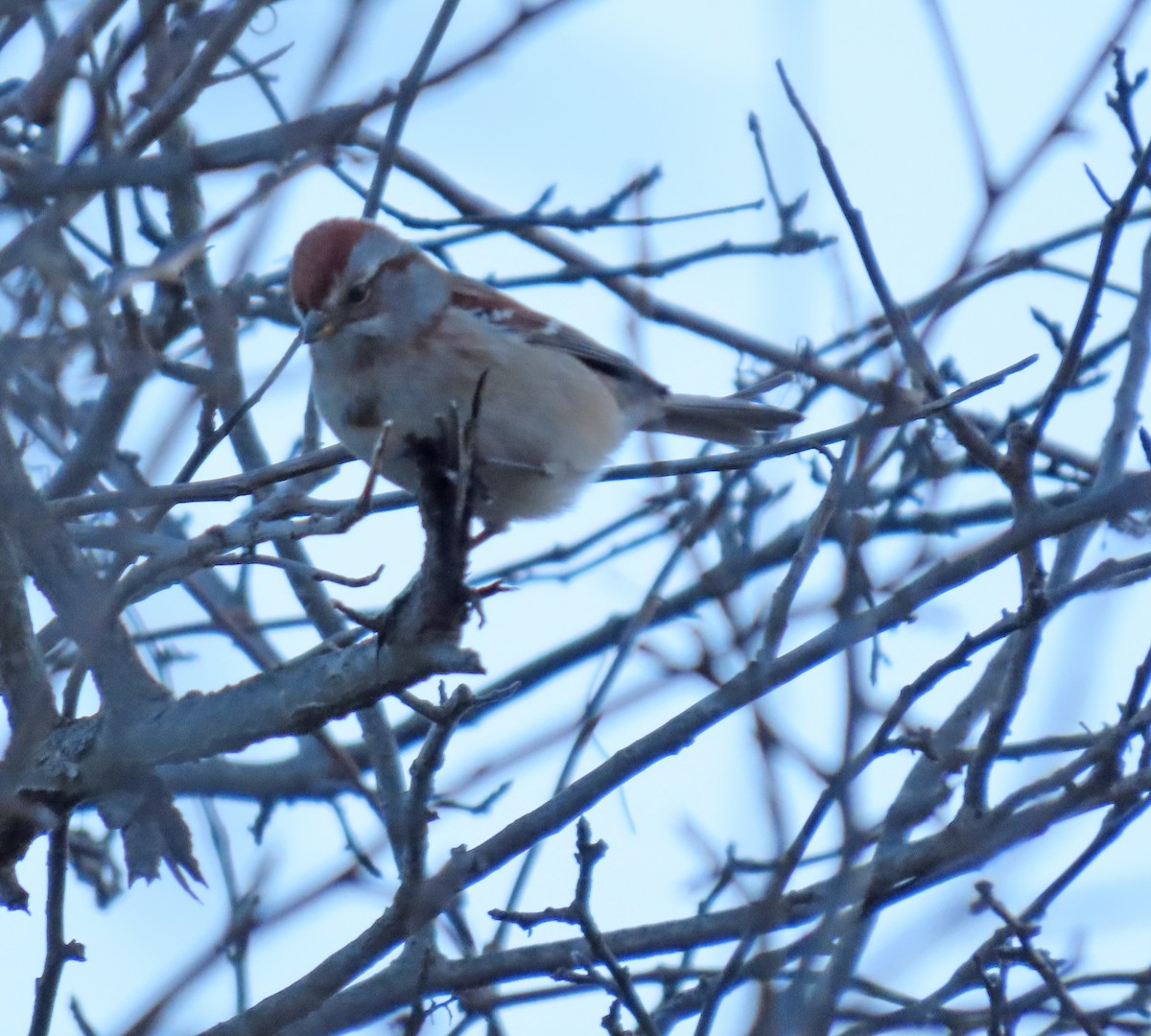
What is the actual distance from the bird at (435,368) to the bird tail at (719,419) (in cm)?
63

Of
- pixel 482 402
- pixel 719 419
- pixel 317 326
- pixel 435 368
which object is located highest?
pixel 719 419

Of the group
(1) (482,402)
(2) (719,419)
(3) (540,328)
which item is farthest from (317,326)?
(2) (719,419)

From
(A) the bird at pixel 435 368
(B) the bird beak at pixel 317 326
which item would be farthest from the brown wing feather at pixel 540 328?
(B) the bird beak at pixel 317 326

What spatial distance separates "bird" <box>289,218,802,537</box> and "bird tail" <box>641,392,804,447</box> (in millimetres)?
628

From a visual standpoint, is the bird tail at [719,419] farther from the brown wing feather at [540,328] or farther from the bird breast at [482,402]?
the bird breast at [482,402]

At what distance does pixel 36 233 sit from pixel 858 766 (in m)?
1.49

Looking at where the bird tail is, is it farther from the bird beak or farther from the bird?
the bird beak

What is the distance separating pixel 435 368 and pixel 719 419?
1.61m

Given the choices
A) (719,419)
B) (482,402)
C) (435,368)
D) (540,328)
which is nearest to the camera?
(482,402)

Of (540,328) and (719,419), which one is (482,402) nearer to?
(540,328)

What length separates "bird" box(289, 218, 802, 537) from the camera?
5012 mm

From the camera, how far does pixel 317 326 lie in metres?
5.10

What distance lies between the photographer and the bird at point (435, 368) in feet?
16.4

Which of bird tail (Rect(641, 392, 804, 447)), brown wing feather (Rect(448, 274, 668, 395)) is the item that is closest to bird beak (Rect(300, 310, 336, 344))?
brown wing feather (Rect(448, 274, 668, 395))
